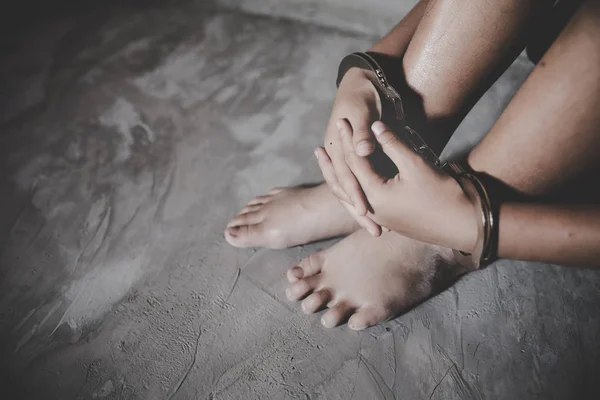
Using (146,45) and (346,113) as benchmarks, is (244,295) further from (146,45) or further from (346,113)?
(146,45)

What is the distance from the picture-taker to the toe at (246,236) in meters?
1.04

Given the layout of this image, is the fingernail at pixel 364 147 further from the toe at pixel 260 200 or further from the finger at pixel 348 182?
the toe at pixel 260 200

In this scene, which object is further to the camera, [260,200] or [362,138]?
[260,200]

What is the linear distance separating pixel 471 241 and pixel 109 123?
51.1 inches

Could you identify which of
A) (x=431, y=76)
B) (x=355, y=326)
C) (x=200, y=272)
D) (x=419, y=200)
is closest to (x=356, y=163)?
(x=419, y=200)

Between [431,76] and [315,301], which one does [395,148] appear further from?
[315,301]

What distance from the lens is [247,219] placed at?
1084 mm

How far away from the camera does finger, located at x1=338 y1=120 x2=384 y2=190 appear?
0.78 meters

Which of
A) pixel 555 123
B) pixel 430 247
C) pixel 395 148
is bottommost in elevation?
pixel 430 247

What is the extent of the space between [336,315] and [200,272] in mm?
394

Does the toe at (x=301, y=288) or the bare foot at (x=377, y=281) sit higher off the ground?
the bare foot at (x=377, y=281)

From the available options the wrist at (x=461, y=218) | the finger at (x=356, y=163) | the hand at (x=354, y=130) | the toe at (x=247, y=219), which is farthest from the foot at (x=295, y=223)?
the wrist at (x=461, y=218)

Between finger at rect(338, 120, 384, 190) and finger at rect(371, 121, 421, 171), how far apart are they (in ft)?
0.18

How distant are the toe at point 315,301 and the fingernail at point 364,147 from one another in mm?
380
